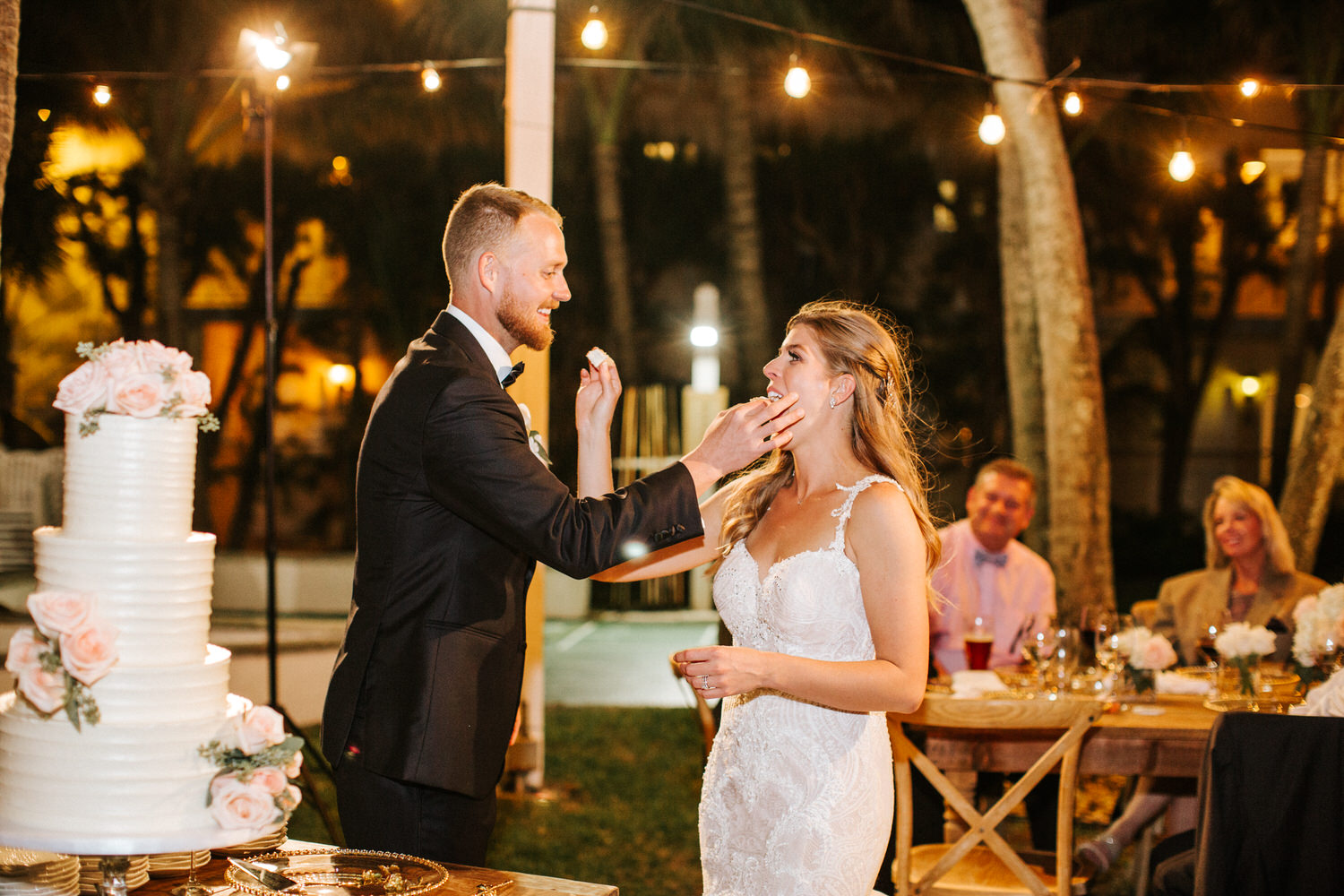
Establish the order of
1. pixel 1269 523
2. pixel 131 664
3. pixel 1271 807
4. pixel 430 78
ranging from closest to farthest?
pixel 131 664, pixel 1271 807, pixel 1269 523, pixel 430 78

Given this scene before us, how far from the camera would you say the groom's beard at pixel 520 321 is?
2.70 metres

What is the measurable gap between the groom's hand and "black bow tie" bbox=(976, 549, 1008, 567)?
10.7 ft

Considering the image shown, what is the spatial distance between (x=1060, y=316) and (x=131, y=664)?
6.57 m

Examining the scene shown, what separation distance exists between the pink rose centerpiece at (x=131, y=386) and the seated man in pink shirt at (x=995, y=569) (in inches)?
154

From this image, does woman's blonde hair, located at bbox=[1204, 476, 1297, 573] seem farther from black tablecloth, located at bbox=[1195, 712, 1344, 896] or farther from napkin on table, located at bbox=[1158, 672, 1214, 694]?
black tablecloth, located at bbox=[1195, 712, 1344, 896]

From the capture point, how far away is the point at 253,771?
184cm

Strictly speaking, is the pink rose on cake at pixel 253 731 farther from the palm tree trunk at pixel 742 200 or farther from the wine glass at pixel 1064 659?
the palm tree trunk at pixel 742 200

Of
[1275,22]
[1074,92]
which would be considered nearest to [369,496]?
[1074,92]

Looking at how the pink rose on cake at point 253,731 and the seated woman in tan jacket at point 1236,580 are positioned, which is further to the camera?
the seated woman in tan jacket at point 1236,580

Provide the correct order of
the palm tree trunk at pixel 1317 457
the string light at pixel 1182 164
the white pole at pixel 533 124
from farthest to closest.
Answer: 1. the palm tree trunk at pixel 1317 457
2. the string light at pixel 1182 164
3. the white pole at pixel 533 124

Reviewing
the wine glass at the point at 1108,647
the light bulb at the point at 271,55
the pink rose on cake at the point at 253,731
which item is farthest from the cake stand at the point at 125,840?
the light bulb at the point at 271,55

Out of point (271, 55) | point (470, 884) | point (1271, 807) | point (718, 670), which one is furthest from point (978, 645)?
point (271, 55)

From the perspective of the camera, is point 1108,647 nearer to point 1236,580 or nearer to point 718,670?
point 1236,580

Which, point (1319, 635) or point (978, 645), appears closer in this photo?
point (1319, 635)
